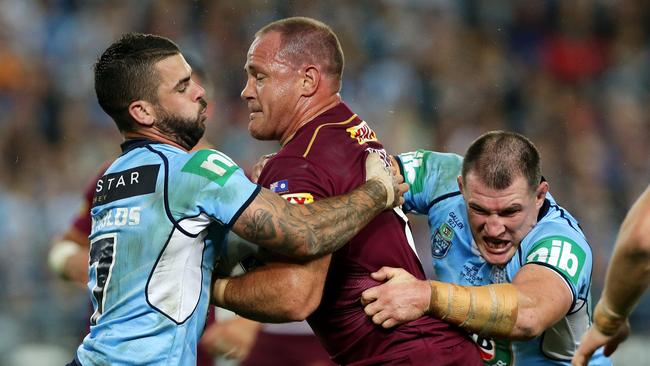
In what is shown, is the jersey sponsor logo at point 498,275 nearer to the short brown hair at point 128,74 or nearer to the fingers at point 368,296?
the fingers at point 368,296

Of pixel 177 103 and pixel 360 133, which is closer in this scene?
pixel 177 103

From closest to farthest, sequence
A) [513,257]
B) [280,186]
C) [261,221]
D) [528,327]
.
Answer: [261,221], [280,186], [528,327], [513,257]

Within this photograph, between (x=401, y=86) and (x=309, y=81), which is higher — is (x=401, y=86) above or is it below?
below

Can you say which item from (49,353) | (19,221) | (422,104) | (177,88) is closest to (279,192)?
(177,88)

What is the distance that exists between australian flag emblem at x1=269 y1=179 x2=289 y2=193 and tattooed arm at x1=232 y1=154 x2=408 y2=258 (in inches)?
4.7

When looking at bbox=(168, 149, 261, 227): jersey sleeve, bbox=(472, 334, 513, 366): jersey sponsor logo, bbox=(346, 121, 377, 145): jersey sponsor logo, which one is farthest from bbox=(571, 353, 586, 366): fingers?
bbox=(168, 149, 261, 227): jersey sleeve

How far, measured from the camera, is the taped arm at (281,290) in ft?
12.4

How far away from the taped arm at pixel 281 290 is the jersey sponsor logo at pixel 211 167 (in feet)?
1.36

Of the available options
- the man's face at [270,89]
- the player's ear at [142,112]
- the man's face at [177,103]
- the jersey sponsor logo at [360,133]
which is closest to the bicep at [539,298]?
the jersey sponsor logo at [360,133]

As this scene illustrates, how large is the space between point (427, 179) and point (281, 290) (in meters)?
1.50

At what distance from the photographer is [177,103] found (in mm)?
4062

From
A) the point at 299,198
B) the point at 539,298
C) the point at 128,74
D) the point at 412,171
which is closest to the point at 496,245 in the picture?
the point at 539,298

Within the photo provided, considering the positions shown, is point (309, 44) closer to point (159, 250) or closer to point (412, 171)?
point (412, 171)

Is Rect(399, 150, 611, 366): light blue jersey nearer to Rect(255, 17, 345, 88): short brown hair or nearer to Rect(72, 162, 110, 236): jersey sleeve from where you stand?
Rect(255, 17, 345, 88): short brown hair
